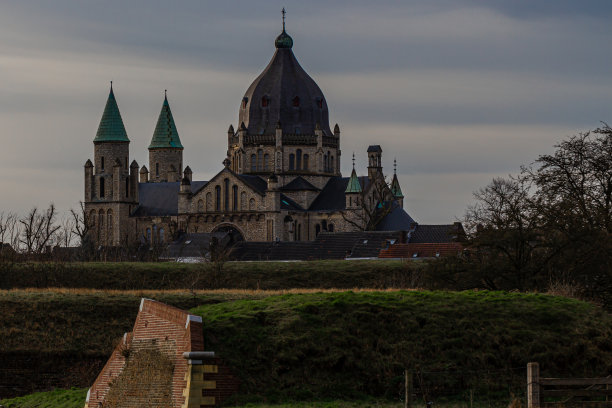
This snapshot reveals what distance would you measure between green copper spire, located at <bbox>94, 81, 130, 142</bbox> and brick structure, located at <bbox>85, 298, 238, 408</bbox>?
85754 mm

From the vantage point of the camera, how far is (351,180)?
103250 millimetres

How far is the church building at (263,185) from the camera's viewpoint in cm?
10350

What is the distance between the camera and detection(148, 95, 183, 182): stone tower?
127 meters

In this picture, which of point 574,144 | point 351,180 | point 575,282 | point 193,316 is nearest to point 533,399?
point 193,316

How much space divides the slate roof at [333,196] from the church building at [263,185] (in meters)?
0.11

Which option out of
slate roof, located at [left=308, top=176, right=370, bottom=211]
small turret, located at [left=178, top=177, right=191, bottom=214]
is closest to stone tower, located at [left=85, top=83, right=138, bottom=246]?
small turret, located at [left=178, top=177, right=191, bottom=214]

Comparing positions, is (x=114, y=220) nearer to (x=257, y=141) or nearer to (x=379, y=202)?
(x=257, y=141)

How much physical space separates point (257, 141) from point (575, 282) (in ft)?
242

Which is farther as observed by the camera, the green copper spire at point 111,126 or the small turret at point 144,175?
the small turret at point 144,175

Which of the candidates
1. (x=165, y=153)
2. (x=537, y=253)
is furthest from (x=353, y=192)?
(x=537, y=253)

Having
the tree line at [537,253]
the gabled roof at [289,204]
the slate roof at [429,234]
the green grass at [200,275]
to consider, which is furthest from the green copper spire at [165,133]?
the tree line at [537,253]

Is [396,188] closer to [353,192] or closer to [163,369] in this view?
[353,192]

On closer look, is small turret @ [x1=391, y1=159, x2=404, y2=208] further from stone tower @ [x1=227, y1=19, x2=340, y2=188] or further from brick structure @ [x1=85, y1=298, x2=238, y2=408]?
brick structure @ [x1=85, y1=298, x2=238, y2=408]

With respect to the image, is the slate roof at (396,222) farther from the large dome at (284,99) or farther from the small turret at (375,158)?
the large dome at (284,99)
